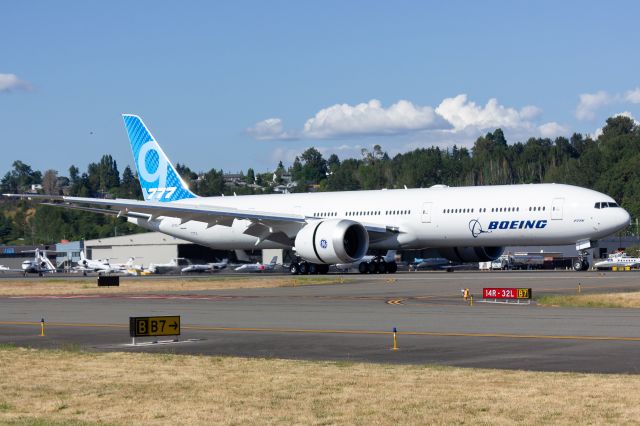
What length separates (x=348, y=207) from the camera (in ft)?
205

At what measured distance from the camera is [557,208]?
54.4m

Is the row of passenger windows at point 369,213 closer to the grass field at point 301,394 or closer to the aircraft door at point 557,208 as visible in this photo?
the aircraft door at point 557,208

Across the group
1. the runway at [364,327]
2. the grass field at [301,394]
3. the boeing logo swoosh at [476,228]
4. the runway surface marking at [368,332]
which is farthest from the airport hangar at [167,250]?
the grass field at [301,394]

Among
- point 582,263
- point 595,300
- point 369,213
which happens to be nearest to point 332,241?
point 369,213

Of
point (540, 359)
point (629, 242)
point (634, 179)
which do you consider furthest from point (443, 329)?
point (634, 179)

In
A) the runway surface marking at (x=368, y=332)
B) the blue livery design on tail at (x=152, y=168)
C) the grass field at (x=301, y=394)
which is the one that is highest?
the blue livery design on tail at (x=152, y=168)

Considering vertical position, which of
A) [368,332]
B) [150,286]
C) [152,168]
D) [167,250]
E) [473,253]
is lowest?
[368,332]

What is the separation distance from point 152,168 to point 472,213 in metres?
24.8

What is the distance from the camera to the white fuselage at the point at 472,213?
54.3m

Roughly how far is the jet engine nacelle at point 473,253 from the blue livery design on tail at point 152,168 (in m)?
18.8

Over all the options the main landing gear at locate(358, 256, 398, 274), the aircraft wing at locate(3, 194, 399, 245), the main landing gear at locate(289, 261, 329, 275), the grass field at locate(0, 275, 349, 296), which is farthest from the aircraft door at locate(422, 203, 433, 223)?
the grass field at locate(0, 275, 349, 296)

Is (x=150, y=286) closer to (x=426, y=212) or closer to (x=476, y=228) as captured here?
(x=426, y=212)

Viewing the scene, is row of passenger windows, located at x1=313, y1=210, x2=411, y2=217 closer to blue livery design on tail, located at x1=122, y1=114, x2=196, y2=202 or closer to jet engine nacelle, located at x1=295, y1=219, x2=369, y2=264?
jet engine nacelle, located at x1=295, y1=219, x2=369, y2=264

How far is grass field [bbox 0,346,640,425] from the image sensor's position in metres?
13.5
